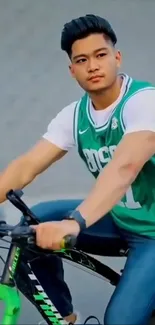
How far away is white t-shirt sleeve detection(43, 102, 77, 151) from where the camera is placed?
2789mm

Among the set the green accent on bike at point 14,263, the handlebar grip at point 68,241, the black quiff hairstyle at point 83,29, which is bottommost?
the green accent on bike at point 14,263

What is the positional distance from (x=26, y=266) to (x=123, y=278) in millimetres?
356

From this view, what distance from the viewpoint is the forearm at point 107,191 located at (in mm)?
2307

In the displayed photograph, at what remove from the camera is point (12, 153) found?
438cm

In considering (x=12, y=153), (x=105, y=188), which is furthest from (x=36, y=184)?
(x=105, y=188)

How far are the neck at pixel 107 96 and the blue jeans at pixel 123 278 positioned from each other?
20.1 inches

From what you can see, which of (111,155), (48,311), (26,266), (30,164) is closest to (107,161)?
(111,155)

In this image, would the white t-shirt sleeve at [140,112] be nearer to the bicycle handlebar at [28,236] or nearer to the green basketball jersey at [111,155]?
the green basketball jersey at [111,155]

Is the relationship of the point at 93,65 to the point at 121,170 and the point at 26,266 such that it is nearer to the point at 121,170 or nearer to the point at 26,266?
the point at 121,170

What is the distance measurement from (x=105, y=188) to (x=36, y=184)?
2.09 m

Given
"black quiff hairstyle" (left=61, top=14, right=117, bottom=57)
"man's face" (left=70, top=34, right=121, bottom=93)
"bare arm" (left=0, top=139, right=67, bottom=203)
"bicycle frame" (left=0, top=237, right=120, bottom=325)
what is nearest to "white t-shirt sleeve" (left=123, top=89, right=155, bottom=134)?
"man's face" (left=70, top=34, right=121, bottom=93)

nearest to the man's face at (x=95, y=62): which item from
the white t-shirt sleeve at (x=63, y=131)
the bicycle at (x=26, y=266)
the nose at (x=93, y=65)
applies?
the nose at (x=93, y=65)

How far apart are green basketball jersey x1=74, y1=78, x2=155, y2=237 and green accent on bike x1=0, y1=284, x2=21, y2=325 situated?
585 mm

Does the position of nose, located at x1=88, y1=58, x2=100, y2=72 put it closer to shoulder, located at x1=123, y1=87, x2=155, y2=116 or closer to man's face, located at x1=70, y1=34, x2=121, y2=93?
man's face, located at x1=70, y1=34, x2=121, y2=93
